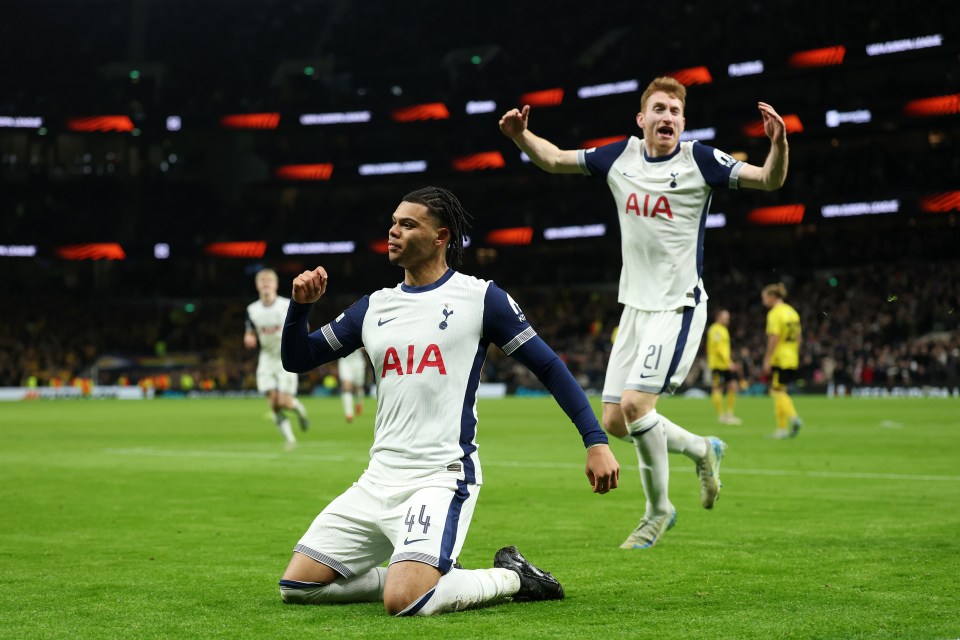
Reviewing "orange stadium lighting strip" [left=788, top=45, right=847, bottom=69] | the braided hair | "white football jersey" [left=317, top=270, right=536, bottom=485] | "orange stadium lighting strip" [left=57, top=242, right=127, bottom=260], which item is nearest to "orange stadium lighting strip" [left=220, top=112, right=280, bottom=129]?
"orange stadium lighting strip" [left=57, top=242, right=127, bottom=260]

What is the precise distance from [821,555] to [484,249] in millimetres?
58172

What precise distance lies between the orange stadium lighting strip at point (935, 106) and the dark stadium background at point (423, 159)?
0.08 m

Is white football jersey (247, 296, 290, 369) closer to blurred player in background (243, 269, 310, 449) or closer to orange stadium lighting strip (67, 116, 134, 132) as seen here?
blurred player in background (243, 269, 310, 449)

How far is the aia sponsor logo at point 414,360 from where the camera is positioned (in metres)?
5.97

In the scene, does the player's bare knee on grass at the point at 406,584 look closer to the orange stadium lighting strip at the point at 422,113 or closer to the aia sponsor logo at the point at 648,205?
the aia sponsor logo at the point at 648,205

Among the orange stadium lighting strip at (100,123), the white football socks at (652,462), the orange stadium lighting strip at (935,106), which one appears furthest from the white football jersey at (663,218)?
the orange stadium lighting strip at (100,123)

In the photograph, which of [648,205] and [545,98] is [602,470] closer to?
[648,205]

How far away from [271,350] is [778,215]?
37.5 metres

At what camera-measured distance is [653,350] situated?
27.1 ft

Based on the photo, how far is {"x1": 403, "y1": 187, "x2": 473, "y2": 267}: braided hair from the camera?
20.1ft

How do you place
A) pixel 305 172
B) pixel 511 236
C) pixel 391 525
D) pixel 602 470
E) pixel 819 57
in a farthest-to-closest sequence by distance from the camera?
1. pixel 305 172
2. pixel 511 236
3. pixel 819 57
4. pixel 391 525
5. pixel 602 470

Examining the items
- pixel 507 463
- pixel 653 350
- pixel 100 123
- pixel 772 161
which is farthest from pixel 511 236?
pixel 772 161

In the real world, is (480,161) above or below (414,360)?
above

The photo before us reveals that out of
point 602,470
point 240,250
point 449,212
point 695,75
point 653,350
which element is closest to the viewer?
point 602,470
